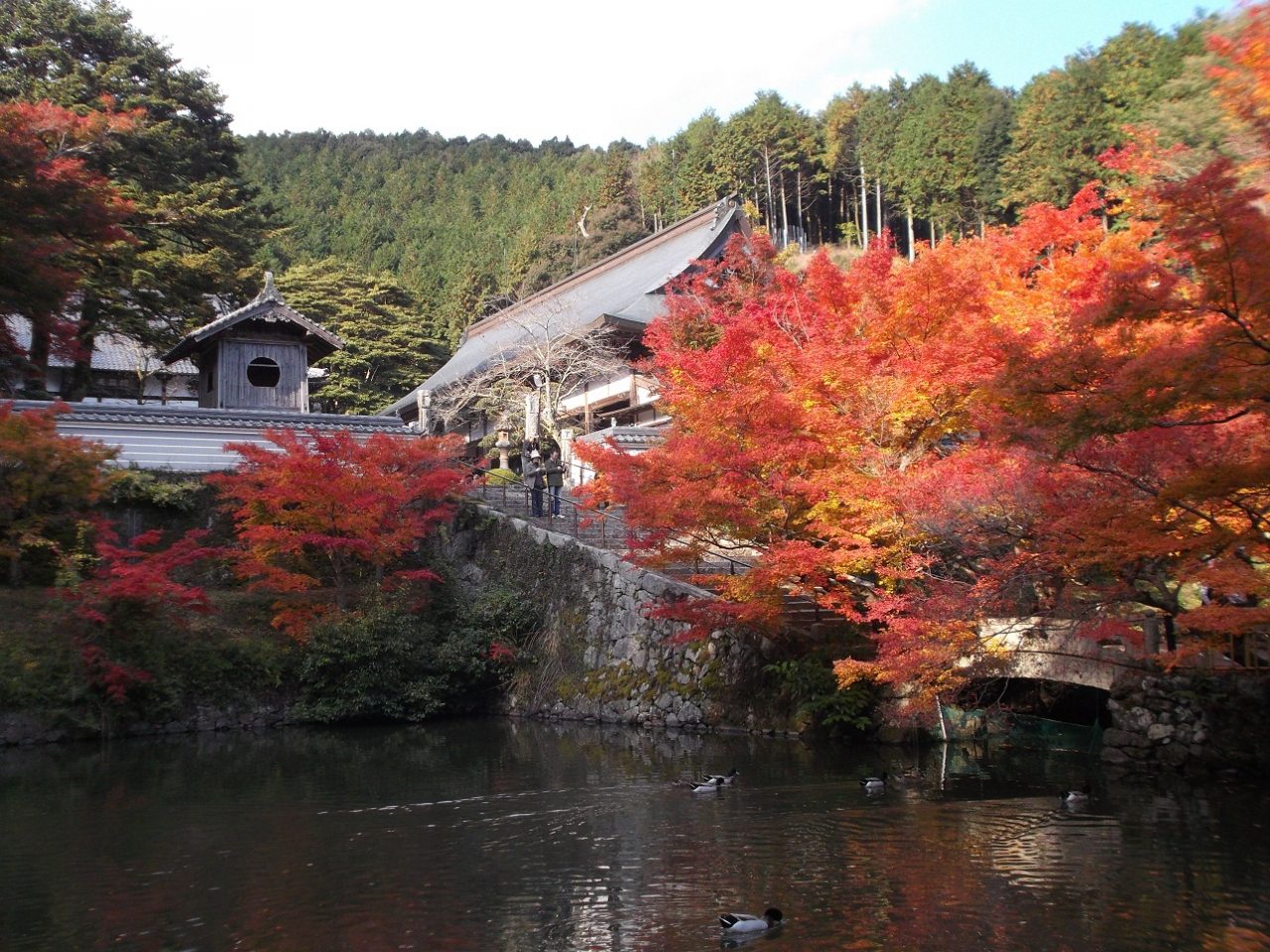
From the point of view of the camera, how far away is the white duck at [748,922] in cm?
690

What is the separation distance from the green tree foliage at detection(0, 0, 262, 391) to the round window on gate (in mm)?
1951

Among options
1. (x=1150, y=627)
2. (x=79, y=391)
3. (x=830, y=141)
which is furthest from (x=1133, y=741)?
(x=830, y=141)

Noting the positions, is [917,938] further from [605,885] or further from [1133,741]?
[1133,741]

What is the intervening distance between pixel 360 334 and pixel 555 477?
65.4 feet

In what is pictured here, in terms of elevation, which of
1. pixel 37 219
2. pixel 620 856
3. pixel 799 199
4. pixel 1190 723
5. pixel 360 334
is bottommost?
pixel 620 856

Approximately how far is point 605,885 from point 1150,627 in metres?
7.65

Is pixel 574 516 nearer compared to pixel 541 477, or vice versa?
pixel 574 516

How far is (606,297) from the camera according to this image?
33.5m

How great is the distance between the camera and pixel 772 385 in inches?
540

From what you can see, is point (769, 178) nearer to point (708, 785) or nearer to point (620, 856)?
point (708, 785)

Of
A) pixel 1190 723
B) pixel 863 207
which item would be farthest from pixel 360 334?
pixel 1190 723

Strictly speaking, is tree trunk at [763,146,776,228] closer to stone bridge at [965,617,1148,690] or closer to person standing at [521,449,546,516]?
person standing at [521,449,546,516]

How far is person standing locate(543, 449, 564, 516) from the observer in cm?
2075

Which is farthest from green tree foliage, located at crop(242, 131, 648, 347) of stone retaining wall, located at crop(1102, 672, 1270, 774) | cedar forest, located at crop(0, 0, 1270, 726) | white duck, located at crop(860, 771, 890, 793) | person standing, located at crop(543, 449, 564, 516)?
stone retaining wall, located at crop(1102, 672, 1270, 774)
